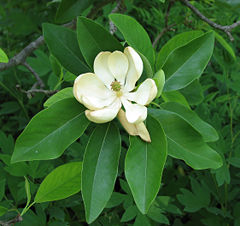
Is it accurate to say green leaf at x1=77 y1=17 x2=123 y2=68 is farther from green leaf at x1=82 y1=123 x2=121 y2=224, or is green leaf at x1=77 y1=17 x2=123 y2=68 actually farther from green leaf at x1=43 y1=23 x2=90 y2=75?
green leaf at x1=82 y1=123 x2=121 y2=224


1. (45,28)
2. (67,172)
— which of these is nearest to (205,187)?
(67,172)

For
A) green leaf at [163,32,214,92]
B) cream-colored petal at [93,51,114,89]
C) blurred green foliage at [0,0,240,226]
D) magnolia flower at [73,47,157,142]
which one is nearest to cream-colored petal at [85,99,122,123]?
magnolia flower at [73,47,157,142]

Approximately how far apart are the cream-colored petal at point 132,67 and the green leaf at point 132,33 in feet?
0.19

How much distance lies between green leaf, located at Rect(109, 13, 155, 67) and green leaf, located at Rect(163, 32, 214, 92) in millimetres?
72

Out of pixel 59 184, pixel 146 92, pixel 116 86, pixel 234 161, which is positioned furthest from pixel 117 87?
pixel 234 161

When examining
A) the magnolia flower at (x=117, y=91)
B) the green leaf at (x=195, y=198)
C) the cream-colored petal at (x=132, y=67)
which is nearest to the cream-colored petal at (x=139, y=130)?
the magnolia flower at (x=117, y=91)

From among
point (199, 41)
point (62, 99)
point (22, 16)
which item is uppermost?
point (199, 41)

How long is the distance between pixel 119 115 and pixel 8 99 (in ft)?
4.40

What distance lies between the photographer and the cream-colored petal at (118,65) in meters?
0.80

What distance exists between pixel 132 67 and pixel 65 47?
0.64 feet

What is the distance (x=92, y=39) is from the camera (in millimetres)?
815

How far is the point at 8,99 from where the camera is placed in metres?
1.95

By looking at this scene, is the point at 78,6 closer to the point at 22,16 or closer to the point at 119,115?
the point at 119,115

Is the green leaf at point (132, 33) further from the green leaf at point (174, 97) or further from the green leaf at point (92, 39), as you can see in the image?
the green leaf at point (174, 97)
